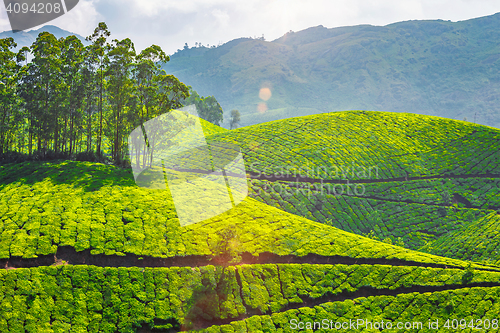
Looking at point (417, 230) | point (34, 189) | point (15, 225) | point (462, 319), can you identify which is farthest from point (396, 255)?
point (34, 189)

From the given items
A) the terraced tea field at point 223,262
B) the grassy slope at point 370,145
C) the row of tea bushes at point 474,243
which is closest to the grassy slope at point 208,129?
the grassy slope at point 370,145

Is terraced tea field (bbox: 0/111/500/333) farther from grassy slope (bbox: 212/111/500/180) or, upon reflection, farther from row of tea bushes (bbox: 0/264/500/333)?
grassy slope (bbox: 212/111/500/180)

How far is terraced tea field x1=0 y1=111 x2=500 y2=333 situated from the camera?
16.8m

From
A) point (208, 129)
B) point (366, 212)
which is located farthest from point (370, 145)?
point (208, 129)

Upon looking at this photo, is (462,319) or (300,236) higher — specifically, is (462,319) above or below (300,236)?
below

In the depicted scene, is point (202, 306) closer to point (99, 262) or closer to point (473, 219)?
point (99, 262)

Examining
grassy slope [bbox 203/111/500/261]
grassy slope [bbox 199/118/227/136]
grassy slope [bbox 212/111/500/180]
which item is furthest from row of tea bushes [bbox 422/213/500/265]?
grassy slope [bbox 199/118/227/136]

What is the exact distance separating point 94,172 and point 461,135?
52.7m

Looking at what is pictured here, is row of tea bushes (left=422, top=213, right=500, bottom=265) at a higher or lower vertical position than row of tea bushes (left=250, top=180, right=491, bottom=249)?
lower

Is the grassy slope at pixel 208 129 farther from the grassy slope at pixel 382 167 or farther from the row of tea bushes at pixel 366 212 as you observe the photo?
the row of tea bushes at pixel 366 212

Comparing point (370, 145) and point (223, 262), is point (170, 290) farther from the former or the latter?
point (370, 145)

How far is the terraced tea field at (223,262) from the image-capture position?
663 inches

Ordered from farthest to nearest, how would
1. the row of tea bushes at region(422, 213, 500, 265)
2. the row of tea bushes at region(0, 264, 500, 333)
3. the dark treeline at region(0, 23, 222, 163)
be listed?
the dark treeline at region(0, 23, 222, 163), the row of tea bushes at region(422, 213, 500, 265), the row of tea bushes at region(0, 264, 500, 333)

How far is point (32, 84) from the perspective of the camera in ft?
107
